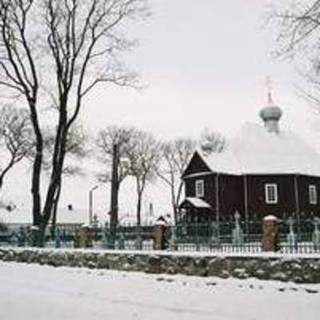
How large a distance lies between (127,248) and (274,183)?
22609 mm

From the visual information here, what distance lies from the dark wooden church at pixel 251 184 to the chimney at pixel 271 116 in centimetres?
220

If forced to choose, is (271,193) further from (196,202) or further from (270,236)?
(270,236)

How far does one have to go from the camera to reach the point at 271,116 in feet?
160

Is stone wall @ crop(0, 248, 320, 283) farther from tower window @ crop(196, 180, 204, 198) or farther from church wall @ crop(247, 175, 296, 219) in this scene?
church wall @ crop(247, 175, 296, 219)

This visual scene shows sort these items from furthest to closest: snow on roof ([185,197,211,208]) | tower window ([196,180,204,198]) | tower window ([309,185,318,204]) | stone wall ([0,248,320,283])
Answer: tower window ([309,185,318,204]) → tower window ([196,180,204,198]) → snow on roof ([185,197,211,208]) → stone wall ([0,248,320,283])

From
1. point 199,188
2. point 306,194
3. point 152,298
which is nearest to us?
point 152,298

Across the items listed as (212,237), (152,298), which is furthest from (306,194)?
(152,298)

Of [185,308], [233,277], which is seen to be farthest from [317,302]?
[233,277]

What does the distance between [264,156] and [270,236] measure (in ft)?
92.0

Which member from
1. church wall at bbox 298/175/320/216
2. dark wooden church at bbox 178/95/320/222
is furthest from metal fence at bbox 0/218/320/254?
church wall at bbox 298/175/320/216

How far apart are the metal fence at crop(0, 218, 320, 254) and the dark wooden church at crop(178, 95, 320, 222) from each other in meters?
18.6

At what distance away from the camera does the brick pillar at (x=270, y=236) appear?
19156mm

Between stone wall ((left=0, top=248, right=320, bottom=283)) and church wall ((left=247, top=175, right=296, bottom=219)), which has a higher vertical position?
church wall ((left=247, top=175, right=296, bottom=219))

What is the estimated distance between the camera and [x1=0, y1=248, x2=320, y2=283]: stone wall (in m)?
16.8
